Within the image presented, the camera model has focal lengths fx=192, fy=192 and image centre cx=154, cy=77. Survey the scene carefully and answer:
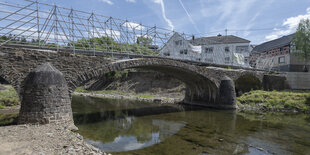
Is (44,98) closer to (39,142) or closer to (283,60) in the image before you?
(39,142)

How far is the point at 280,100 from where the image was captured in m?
19.4

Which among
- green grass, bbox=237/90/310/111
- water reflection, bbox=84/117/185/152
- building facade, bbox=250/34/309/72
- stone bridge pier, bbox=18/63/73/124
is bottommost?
water reflection, bbox=84/117/185/152

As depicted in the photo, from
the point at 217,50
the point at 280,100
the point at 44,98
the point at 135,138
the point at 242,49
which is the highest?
the point at 242,49

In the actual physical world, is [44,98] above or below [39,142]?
above

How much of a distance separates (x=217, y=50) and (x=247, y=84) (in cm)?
610

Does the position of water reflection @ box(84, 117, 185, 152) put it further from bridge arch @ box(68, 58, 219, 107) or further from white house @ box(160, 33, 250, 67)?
white house @ box(160, 33, 250, 67)

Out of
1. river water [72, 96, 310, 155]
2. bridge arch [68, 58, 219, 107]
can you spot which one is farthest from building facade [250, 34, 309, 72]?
river water [72, 96, 310, 155]

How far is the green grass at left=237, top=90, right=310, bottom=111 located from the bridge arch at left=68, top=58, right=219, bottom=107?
3841 millimetres

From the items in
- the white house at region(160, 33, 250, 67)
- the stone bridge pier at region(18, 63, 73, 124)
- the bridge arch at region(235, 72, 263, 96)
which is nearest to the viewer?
the stone bridge pier at region(18, 63, 73, 124)

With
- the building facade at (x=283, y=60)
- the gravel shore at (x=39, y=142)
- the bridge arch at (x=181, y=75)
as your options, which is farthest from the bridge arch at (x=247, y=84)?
the gravel shore at (x=39, y=142)

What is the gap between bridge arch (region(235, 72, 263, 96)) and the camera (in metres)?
24.5

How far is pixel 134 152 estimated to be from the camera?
7688 millimetres

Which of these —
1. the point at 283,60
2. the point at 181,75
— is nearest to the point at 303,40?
the point at 283,60

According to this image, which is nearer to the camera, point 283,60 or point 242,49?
point 242,49
